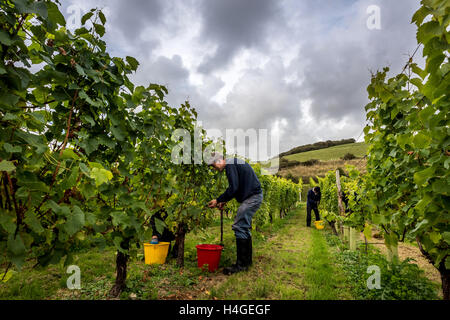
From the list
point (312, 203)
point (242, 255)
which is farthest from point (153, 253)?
point (312, 203)

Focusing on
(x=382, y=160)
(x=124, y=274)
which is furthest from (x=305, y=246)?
(x=124, y=274)

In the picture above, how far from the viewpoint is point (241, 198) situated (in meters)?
4.12

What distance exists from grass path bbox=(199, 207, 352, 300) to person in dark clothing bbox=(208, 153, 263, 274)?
0.26m

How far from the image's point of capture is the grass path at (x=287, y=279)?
3010 mm

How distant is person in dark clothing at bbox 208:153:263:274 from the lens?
152 inches

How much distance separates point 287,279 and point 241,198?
1.45m

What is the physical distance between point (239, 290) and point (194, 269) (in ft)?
3.88

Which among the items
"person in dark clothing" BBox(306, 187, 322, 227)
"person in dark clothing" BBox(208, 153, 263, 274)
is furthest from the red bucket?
"person in dark clothing" BBox(306, 187, 322, 227)

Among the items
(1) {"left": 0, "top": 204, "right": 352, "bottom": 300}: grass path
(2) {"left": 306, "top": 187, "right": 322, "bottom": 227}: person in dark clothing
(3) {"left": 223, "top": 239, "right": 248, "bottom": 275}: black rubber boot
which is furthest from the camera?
(2) {"left": 306, "top": 187, "right": 322, "bottom": 227}: person in dark clothing

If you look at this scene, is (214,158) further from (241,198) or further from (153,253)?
(153,253)

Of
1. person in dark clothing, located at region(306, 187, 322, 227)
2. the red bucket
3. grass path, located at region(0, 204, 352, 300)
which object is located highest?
person in dark clothing, located at region(306, 187, 322, 227)

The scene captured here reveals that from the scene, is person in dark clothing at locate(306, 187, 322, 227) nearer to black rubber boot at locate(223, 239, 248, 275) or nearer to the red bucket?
black rubber boot at locate(223, 239, 248, 275)

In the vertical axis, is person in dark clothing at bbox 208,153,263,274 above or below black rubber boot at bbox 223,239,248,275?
above
